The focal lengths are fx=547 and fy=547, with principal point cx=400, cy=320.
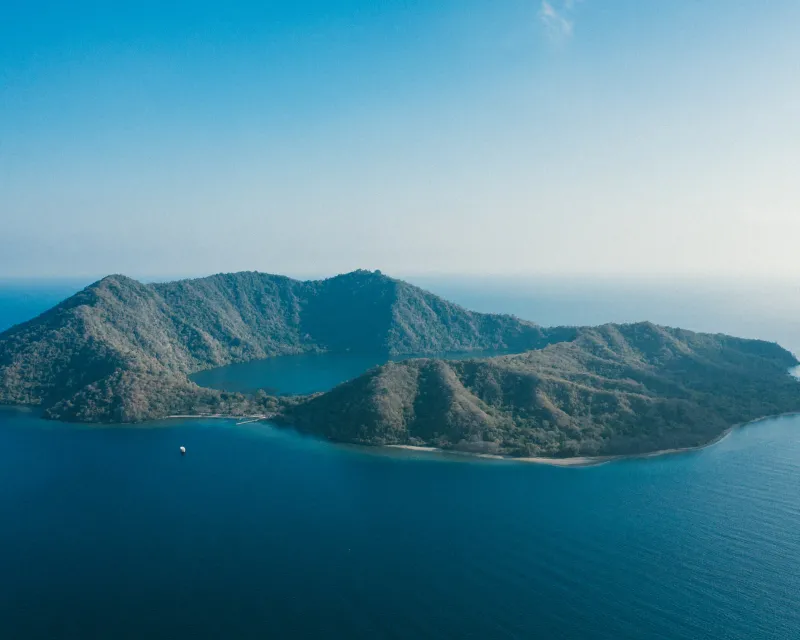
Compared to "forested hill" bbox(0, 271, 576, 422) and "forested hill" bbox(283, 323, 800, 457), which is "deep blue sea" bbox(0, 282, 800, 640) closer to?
"forested hill" bbox(283, 323, 800, 457)

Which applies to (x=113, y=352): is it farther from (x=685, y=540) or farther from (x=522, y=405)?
(x=685, y=540)

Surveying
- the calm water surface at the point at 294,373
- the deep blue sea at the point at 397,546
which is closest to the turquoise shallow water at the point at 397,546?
the deep blue sea at the point at 397,546

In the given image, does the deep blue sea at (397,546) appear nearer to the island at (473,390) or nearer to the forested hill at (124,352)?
the island at (473,390)

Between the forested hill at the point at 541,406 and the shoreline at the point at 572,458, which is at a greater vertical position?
the forested hill at the point at 541,406

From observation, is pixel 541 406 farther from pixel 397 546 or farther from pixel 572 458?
pixel 397 546

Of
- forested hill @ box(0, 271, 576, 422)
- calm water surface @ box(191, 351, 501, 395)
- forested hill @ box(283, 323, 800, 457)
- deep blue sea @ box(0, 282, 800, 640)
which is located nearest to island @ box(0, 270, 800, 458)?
forested hill @ box(283, 323, 800, 457)

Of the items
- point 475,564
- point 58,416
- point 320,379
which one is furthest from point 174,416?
point 475,564
